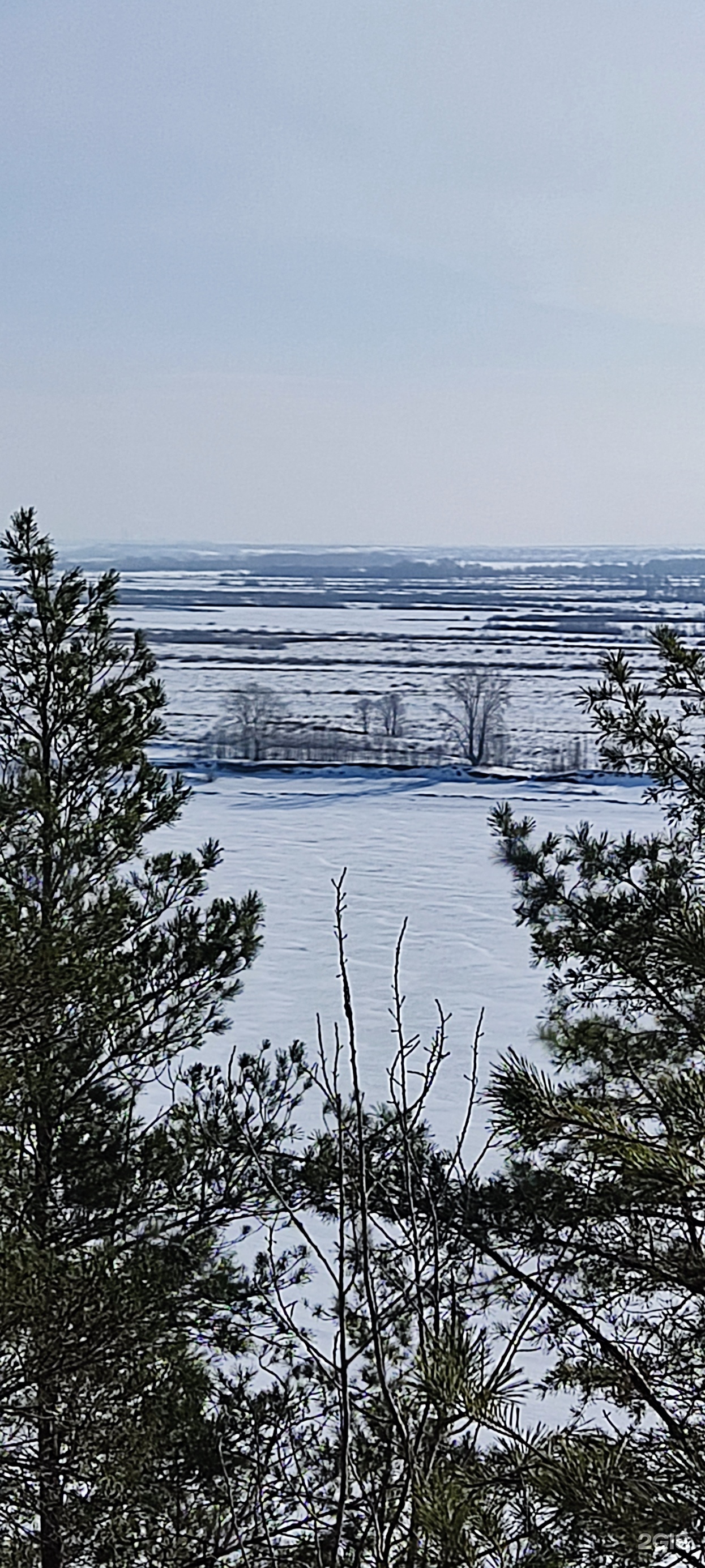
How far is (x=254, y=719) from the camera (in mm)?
40344

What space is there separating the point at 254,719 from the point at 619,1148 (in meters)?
38.9

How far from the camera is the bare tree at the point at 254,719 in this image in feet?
119

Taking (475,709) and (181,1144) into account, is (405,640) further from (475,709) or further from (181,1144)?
(181,1144)

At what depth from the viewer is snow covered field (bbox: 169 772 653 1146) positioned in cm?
1427

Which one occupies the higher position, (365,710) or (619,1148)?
(365,710)

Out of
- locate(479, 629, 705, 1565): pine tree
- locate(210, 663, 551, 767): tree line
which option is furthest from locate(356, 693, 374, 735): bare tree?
locate(479, 629, 705, 1565): pine tree

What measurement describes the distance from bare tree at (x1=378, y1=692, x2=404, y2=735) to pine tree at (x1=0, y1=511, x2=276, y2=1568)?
33613 mm

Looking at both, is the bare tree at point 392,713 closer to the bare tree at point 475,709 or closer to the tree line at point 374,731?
the tree line at point 374,731

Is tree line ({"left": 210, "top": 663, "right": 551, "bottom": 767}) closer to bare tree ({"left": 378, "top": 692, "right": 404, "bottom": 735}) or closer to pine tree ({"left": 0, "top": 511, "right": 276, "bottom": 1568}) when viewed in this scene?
bare tree ({"left": 378, "top": 692, "right": 404, "bottom": 735})

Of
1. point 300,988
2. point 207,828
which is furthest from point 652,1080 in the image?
point 207,828

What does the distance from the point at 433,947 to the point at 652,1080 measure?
43.5ft

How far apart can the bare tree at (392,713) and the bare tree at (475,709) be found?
1.47 metres

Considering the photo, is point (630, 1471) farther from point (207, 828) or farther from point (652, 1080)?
point (207, 828)

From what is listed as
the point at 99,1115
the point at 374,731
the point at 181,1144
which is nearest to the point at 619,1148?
the point at 99,1115
